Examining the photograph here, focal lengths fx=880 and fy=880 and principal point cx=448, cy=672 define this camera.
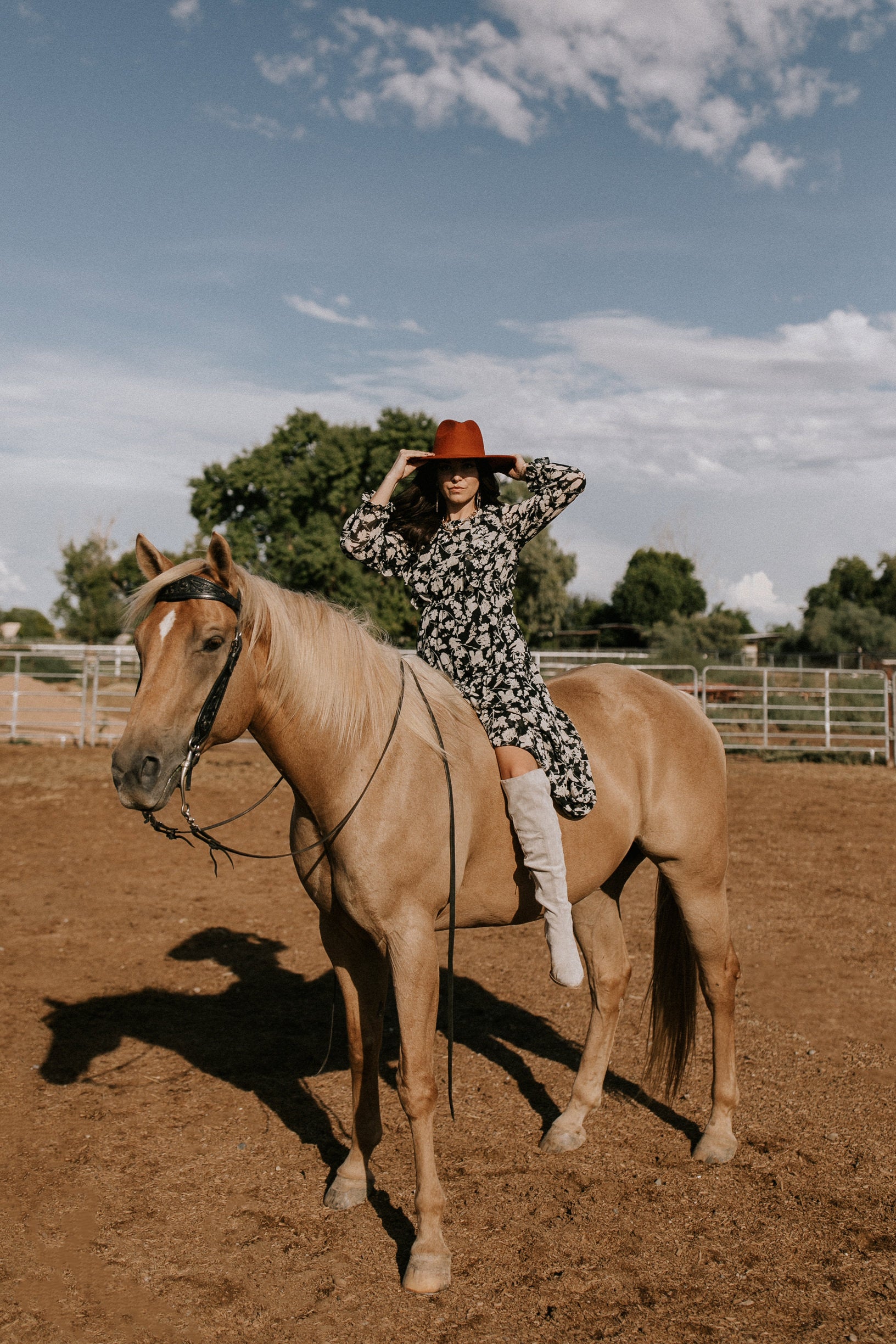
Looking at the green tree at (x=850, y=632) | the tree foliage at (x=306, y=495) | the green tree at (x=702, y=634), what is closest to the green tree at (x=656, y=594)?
the green tree at (x=702, y=634)

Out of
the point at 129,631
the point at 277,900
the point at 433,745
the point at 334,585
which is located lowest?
the point at 277,900

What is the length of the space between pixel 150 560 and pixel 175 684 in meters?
0.46

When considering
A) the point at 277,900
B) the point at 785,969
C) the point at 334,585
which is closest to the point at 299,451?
the point at 334,585

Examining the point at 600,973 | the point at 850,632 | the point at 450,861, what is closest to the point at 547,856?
the point at 450,861

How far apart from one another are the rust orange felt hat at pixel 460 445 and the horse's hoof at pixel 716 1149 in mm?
2682

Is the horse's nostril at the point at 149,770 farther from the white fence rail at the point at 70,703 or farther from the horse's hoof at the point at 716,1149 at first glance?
the white fence rail at the point at 70,703

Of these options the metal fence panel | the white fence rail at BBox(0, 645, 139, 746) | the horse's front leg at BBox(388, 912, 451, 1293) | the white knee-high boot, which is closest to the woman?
the white knee-high boot

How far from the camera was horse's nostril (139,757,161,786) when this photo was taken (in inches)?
89.4

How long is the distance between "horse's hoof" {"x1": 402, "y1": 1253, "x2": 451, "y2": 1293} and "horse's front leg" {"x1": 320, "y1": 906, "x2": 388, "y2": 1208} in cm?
48

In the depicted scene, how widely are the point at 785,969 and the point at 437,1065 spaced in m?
2.61

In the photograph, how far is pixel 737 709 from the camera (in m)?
19.1

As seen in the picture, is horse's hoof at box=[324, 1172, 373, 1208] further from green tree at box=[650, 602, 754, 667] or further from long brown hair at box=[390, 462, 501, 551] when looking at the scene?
green tree at box=[650, 602, 754, 667]

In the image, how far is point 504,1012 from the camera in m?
4.90

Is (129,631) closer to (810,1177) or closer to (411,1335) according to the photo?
(411,1335)
